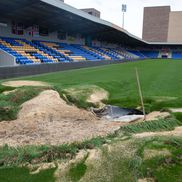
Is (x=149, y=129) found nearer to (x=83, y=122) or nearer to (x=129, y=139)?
(x=129, y=139)


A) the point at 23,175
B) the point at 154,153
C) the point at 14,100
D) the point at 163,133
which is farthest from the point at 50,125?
the point at 154,153

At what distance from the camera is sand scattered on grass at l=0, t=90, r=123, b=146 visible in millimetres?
5801

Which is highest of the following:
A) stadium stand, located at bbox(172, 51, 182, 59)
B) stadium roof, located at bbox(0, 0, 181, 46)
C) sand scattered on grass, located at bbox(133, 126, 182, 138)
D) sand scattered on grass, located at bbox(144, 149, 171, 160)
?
stadium roof, located at bbox(0, 0, 181, 46)

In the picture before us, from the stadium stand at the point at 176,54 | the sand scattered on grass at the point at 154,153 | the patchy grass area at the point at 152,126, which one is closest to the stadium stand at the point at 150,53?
the stadium stand at the point at 176,54

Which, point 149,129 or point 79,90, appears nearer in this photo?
point 149,129

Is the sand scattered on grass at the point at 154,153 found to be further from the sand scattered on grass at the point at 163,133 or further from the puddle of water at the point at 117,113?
the puddle of water at the point at 117,113

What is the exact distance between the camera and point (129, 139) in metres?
5.28

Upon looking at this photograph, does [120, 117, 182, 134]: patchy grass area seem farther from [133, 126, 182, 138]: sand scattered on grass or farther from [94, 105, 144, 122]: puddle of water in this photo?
[94, 105, 144, 122]: puddle of water

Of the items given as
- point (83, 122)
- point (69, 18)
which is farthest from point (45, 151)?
point (69, 18)

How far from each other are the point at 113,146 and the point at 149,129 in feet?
5.51

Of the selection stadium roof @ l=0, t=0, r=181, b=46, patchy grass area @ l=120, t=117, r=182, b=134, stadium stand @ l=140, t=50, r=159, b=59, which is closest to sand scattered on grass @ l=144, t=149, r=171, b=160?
patchy grass area @ l=120, t=117, r=182, b=134

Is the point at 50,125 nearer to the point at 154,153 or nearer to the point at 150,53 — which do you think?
the point at 154,153

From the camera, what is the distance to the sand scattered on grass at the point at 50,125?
5801mm

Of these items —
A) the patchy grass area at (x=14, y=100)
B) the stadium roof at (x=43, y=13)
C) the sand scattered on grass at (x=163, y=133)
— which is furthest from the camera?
the stadium roof at (x=43, y=13)
